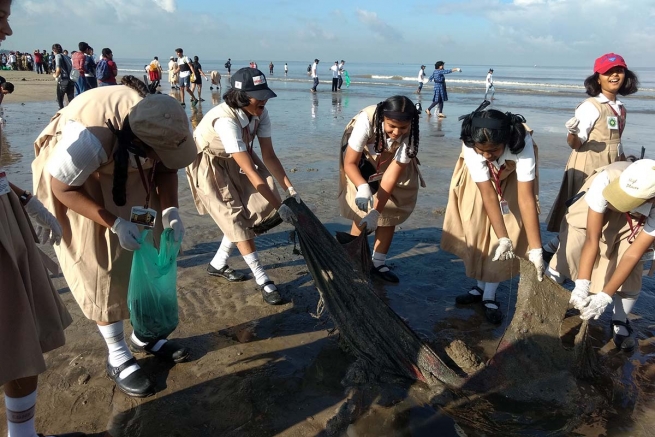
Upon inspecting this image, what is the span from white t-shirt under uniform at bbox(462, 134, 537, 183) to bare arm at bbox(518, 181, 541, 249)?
65 millimetres

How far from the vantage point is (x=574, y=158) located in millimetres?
3975

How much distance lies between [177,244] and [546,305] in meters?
2.26

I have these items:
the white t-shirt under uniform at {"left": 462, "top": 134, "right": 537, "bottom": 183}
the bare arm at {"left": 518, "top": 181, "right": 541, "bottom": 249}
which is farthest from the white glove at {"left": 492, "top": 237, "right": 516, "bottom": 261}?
the white t-shirt under uniform at {"left": 462, "top": 134, "right": 537, "bottom": 183}

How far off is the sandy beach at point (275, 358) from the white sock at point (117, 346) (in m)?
0.14

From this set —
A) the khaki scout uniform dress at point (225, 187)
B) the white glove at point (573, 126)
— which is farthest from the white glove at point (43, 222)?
the white glove at point (573, 126)

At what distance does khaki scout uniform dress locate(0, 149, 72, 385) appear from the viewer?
1.81 meters

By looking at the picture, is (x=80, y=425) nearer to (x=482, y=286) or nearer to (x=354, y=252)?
(x=354, y=252)

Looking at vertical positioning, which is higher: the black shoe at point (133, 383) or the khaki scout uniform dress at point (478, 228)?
the khaki scout uniform dress at point (478, 228)

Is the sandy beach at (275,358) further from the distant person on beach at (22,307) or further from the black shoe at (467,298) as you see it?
the distant person on beach at (22,307)

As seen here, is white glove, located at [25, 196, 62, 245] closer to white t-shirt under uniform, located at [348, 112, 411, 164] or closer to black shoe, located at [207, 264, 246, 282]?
black shoe, located at [207, 264, 246, 282]

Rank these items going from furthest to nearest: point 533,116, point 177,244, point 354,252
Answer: point 533,116
point 354,252
point 177,244

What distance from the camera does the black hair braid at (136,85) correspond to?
2443 millimetres

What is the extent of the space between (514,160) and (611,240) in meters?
0.83

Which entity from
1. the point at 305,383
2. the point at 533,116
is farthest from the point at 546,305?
the point at 533,116
